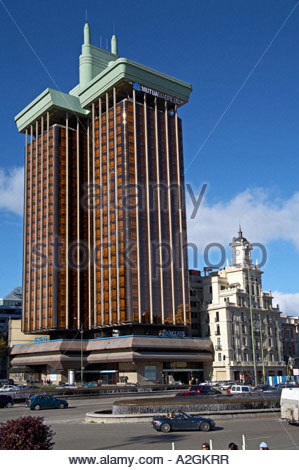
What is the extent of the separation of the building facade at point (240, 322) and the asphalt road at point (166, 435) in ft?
270

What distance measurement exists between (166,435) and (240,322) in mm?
96379

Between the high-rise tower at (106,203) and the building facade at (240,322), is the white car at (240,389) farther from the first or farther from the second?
the building facade at (240,322)

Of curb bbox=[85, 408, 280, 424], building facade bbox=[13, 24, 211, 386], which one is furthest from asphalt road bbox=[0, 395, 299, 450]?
building facade bbox=[13, 24, 211, 386]

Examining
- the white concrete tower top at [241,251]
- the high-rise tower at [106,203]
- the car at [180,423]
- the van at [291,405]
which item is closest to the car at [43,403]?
the car at [180,423]

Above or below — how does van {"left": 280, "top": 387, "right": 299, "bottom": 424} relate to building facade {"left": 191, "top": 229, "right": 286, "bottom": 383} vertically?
below

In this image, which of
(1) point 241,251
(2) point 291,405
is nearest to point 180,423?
(2) point 291,405

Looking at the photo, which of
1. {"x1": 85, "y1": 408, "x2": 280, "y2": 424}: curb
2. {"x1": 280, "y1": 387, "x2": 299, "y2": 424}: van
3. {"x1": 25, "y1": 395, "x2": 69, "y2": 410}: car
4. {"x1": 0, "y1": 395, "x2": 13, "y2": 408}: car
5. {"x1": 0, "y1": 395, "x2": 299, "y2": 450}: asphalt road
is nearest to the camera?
{"x1": 0, "y1": 395, "x2": 299, "y2": 450}: asphalt road

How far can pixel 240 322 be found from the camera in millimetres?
123188

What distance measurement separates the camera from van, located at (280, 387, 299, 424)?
32.2 meters

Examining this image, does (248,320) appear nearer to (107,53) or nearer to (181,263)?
(181,263)

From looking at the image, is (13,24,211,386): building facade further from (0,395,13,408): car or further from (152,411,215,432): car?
(152,411,215,432): car

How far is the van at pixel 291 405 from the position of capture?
3225 centimetres
